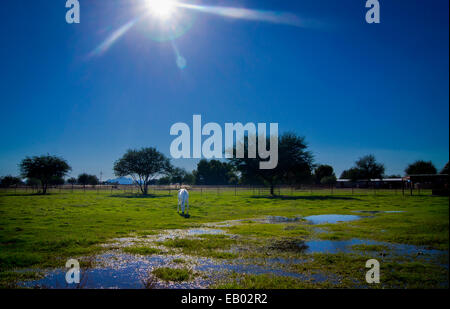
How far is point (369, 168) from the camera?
98.8m

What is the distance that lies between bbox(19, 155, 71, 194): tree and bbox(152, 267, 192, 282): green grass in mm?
57482

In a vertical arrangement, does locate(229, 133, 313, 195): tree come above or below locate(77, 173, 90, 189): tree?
above

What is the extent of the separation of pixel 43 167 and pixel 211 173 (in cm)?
8105

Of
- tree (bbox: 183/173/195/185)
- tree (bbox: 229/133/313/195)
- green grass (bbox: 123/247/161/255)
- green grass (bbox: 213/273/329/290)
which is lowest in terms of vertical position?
tree (bbox: 183/173/195/185)

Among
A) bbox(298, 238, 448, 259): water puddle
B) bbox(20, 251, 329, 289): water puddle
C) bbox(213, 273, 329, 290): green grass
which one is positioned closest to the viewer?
bbox(213, 273, 329, 290): green grass

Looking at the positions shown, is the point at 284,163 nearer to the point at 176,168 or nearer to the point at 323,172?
the point at 176,168

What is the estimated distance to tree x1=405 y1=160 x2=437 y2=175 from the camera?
9751 centimetres

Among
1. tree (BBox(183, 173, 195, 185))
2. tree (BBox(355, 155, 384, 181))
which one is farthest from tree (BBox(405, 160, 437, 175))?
tree (BBox(183, 173, 195, 185))

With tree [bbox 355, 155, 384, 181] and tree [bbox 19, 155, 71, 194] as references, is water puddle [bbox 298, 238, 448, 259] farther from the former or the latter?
tree [bbox 355, 155, 384, 181]

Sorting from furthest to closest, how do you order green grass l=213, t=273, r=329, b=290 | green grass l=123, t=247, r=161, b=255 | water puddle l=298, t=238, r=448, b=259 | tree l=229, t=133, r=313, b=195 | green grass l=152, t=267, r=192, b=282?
tree l=229, t=133, r=313, b=195 → green grass l=123, t=247, r=161, b=255 → water puddle l=298, t=238, r=448, b=259 → green grass l=152, t=267, r=192, b=282 → green grass l=213, t=273, r=329, b=290

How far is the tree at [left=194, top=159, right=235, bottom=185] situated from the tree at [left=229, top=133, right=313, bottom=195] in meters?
A: 76.6

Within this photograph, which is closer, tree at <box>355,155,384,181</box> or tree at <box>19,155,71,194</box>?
tree at <box>19,155,71,194</box>
